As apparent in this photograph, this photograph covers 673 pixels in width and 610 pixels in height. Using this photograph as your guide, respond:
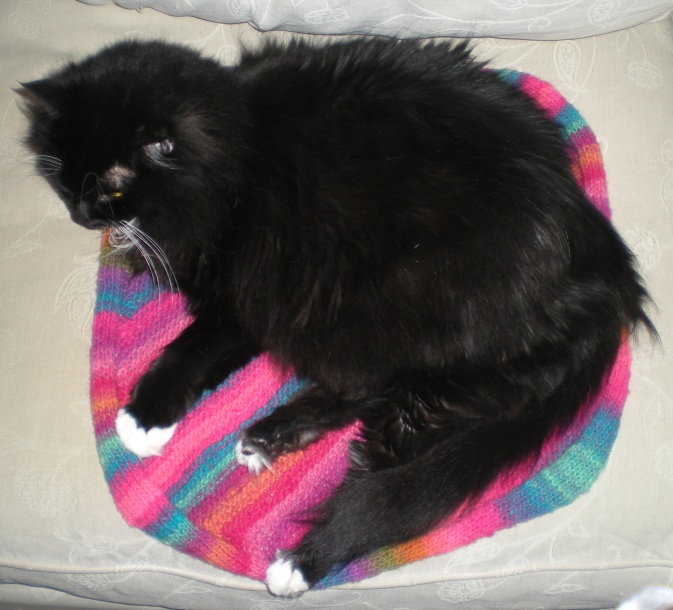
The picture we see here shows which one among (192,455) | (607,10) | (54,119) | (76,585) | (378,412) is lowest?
(76,585)

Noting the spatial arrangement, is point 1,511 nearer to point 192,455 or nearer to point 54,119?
point 192,455

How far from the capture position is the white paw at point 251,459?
1104mm

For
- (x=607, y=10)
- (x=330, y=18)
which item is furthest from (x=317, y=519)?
(x=607, y=10)

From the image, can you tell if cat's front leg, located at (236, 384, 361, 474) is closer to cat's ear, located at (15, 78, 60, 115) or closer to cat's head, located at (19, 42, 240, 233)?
cat's head, located at (19, 42, 240, 233)

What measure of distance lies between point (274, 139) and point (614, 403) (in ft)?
2.59

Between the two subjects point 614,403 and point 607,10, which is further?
point 607,10

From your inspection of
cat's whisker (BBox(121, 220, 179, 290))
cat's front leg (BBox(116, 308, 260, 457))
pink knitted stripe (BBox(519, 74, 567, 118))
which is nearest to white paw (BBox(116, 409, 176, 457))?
cat's front leg (BBox(116, 308, 260, 457))

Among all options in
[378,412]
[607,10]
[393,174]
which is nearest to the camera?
[393,174]

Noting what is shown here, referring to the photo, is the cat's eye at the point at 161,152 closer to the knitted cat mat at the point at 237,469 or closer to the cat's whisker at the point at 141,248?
the cat's whisker at the point at 141,248

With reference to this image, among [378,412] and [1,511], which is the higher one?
[378,412]

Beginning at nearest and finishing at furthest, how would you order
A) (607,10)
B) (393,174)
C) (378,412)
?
(393,174)
(378,412)
(607,10)

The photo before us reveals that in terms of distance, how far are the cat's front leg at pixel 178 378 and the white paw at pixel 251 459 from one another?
Result: 0.14 meters

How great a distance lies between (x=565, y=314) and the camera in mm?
995

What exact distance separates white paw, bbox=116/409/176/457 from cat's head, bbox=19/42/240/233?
367 millimetres
